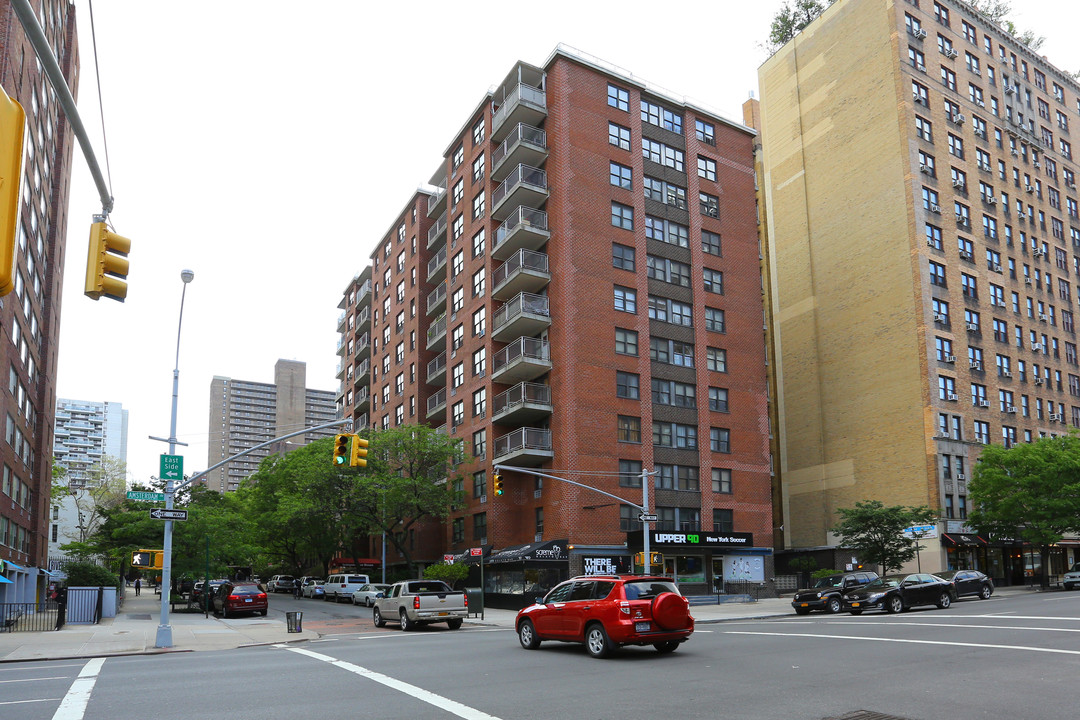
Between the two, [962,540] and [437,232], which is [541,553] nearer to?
[962,540]

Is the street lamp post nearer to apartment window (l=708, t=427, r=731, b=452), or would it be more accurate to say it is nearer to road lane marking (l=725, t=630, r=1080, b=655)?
road lane marking (l=725, t=630, r=1080, b=655)

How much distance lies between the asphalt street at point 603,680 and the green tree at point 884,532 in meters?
27.9

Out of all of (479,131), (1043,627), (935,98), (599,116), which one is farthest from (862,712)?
(935,98)

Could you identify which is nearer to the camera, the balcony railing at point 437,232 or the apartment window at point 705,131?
the apartment window at point 705,131

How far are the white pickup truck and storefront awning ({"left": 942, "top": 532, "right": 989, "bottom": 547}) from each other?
1442 inches

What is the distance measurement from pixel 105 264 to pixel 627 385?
43530mm

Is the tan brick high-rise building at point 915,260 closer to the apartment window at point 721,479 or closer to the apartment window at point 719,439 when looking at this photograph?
the apartment window at point 721,479

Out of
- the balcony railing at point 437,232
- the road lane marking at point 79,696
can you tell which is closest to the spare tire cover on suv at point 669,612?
the road lane marking at point 79,696

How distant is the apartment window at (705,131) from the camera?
58500 mm

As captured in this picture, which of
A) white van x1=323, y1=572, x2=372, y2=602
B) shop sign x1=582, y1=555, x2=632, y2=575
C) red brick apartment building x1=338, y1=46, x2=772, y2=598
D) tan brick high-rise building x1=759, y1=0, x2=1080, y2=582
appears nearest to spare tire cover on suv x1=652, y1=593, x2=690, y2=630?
red brick apartment building x1=338, y1=46, x2=772, y2=598

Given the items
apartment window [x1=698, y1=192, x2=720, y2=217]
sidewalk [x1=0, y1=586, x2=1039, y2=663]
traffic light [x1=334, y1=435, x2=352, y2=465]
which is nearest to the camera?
sidewalk [x1=0, y1=586, x2=1039, y2=663]

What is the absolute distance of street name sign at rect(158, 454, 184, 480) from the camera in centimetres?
2464

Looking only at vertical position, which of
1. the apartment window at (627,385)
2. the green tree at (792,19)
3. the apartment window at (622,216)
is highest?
the green tree at (792,19)

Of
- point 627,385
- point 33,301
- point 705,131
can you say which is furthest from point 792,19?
point 33,301
